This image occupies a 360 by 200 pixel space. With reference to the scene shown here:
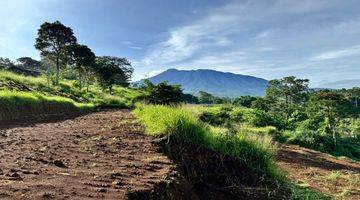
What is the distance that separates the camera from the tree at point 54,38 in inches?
1800

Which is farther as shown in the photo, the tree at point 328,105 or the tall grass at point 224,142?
the tree at point 328,105

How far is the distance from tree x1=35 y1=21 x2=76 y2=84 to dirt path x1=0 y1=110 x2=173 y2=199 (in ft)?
129

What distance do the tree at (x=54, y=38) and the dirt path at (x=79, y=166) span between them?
39172 millimetres

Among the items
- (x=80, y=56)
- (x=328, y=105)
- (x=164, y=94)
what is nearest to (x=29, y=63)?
(x=80, y=56)

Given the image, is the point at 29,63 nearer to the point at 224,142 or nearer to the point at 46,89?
the point at 46,89

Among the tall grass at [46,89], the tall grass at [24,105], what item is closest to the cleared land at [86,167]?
the tall grass at [24,105]

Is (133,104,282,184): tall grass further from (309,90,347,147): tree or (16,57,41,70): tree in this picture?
(16,57,41,70): tree

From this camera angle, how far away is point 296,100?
71938 millimetres

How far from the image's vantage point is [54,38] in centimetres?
4644

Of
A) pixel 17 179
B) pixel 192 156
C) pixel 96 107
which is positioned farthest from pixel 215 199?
pixel 96 107

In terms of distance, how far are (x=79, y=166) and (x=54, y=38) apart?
142 feet

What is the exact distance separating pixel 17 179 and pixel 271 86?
68.4 metres

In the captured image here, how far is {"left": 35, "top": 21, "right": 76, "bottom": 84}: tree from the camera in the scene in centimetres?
4572

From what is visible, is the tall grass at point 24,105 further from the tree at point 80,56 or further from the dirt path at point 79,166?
the tree at point 80,56
